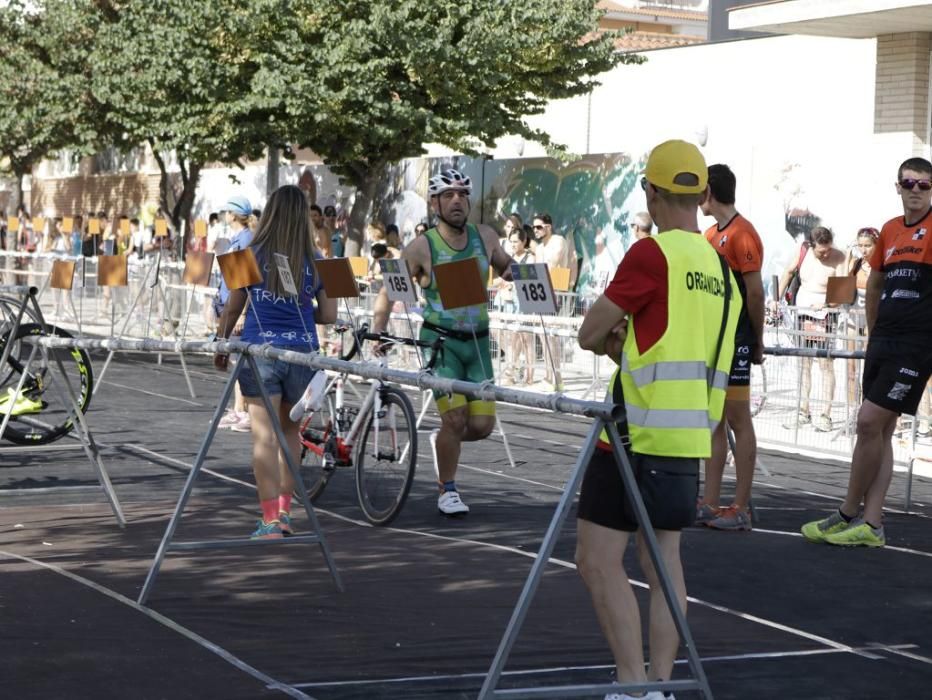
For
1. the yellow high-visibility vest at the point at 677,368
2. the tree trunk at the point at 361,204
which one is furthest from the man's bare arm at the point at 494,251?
the tree trunk at the point at 361,204

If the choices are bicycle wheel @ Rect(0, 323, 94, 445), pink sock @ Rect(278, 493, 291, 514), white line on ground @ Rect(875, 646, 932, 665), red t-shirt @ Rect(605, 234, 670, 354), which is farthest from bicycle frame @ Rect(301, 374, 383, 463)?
red t-shirt @ Rect(605, 234, 670, 354)

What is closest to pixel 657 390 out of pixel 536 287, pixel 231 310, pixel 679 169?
pixel 679 169

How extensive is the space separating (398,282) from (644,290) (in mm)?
5698

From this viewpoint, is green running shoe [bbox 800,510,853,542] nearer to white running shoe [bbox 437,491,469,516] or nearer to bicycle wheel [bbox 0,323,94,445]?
white running shoe [bbox 437,491,469,516]

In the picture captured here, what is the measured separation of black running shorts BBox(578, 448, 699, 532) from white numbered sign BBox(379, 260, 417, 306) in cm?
531

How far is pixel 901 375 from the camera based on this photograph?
8.61 metres

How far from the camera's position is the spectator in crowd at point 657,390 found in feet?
16.7

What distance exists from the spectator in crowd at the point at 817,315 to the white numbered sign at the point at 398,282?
4.67 m

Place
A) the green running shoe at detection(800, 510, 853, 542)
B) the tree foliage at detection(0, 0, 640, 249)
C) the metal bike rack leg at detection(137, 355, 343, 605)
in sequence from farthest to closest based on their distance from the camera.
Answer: the tree foliage at detection(0, 0, 640, 249)
the green running shoe at detection(800, 510, 853, 542)
the metal bike rack leg at detection(137, 355, 343, 605)

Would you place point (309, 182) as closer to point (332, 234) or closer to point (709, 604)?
point (332, 234)

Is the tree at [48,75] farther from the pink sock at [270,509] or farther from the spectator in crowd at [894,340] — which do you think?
the spectator in crowd at [894,340]

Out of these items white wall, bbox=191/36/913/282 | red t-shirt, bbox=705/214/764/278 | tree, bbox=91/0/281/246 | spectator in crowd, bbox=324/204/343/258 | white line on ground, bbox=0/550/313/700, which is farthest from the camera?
tree, bbox=91/0/281/246

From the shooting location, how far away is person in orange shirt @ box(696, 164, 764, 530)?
8797 mm

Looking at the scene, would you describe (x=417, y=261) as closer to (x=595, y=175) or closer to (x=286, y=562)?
(x=286, y=562)
